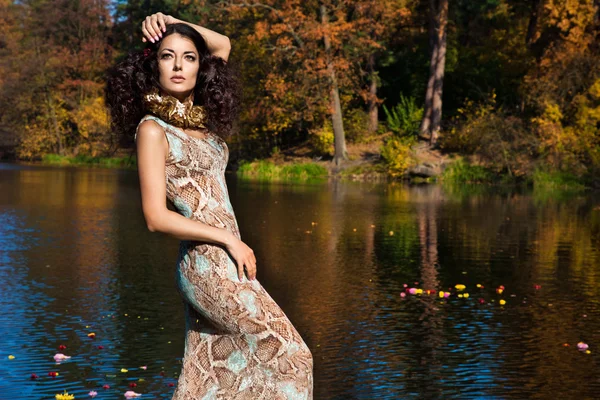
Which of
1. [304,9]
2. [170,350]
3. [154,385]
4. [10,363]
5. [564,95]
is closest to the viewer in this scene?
[154,385]

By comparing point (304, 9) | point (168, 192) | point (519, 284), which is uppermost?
point (304, 9)

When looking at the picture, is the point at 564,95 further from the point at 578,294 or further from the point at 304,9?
the point at 578,294

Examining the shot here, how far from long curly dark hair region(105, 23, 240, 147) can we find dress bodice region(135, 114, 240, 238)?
0.18 m

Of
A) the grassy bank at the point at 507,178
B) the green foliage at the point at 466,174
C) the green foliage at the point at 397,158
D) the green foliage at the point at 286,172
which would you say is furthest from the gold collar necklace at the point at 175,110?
the green foliage at the point at 286,172

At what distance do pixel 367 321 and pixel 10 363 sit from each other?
3376mm

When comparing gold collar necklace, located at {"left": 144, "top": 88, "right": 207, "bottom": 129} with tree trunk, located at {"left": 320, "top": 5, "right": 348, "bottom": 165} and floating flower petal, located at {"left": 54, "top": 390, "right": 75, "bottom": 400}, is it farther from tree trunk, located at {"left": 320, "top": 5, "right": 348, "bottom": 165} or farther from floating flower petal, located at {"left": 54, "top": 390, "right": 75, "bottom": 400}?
tree trunk, located at {"left": 320, "top": 5, "right": 348, "bottom": 165}

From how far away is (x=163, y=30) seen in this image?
3.75m

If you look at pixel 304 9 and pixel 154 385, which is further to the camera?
pixel 304 9

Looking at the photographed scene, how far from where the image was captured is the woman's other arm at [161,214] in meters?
3.50

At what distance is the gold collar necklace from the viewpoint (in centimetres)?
366

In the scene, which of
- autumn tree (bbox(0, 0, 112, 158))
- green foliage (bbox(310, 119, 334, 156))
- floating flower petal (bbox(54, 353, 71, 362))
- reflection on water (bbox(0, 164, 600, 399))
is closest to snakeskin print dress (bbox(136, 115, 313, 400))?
reflection on water (bbox(0, 164, 600, 399))

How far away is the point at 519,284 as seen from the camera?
11.6 m

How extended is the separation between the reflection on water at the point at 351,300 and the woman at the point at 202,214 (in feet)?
9.18

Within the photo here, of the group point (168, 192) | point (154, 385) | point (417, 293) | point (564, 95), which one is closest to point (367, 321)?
point (417, 293)
